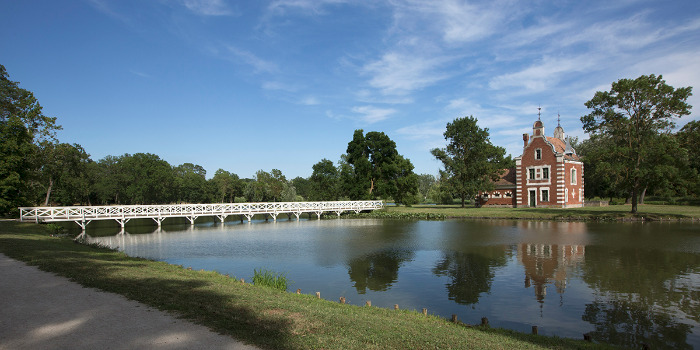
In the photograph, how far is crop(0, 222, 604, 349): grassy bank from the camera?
6.06 metres

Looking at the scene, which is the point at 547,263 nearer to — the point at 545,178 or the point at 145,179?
the point at 545,178

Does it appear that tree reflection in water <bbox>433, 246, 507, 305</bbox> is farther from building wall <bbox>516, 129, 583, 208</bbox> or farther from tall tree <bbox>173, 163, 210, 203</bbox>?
tall tree <bbox>173, 163, 210, 203</bbox>

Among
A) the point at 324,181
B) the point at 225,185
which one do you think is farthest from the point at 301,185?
the point at 324,181

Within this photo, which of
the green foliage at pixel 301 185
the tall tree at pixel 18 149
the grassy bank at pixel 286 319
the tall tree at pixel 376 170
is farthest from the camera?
the green foliage at pixel 301 185

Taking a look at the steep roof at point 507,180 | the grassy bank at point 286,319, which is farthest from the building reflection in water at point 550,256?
the steep roof at point 507,180

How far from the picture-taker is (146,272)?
10922 millimetres

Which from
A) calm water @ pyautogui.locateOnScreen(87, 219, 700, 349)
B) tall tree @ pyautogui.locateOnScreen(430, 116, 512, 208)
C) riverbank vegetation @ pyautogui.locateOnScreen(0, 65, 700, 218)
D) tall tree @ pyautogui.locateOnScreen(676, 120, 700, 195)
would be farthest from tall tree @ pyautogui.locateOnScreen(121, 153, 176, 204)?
tall tree @ pyautogui.locateOnScreen(676, 120, 700, 195)

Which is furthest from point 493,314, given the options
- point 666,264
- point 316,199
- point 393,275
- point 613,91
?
point 316,199

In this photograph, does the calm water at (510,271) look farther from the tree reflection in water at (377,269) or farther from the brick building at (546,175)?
the brick building at (546,175)

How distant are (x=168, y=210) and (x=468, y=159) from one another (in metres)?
37.4

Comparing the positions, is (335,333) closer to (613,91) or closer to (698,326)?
(698,326)

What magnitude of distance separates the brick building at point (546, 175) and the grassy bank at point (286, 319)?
1750 inches

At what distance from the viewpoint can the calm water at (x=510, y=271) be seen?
9.89 m

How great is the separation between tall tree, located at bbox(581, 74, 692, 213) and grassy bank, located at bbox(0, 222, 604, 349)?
31800mm
